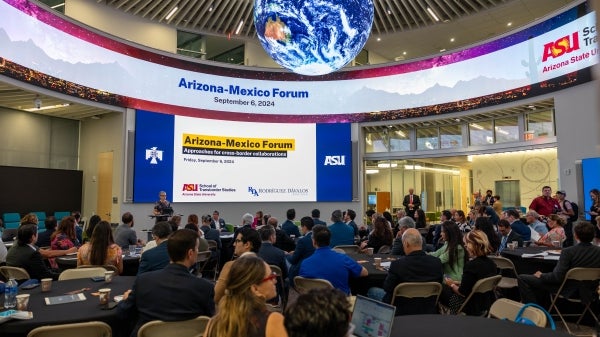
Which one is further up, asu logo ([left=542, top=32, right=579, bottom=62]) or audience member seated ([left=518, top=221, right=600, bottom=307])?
asu logo ([left=542, top=32, right=579, bottom=62])

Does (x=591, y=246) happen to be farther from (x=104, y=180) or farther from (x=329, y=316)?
(x=104, y=180)

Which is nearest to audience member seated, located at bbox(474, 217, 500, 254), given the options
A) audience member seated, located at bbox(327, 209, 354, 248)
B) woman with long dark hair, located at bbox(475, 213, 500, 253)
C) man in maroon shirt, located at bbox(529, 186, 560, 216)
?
woman with long dark hair, located at bbox(475, 213, 500, 253)

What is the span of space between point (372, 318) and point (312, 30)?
595 centimetres

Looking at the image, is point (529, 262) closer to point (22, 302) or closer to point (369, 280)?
point (369, 280)

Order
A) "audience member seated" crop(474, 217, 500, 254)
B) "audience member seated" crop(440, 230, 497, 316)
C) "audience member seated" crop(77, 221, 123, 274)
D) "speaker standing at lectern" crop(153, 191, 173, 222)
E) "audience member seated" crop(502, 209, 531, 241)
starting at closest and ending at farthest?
"audience member seated" crop(440, 230, 497, 316) → "audience member seated" crop(77, 221, 123, 274) → "audience member seated" crop(474, 217, 500, 254) → "audience member seated" crop(502, 209, 531, 241) → "speaker standing at lectern" crop(153, 191, 173, 222)

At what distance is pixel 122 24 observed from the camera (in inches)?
498

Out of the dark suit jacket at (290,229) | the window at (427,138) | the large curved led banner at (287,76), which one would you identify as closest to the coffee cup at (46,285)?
the dark suit jacket at (290,229)

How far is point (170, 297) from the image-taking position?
2.54 metres

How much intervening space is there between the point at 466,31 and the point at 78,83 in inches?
508

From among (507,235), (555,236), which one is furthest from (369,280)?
(555,236)

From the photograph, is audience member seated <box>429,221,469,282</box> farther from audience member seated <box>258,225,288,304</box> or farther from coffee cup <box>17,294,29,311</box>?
coffee cup <box>17,294,29,311</box>

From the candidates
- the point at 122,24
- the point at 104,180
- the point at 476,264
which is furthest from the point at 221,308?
the point at 122,24

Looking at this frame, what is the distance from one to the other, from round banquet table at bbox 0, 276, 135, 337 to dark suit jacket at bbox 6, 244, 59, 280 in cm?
99

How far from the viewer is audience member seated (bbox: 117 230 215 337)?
254cm
